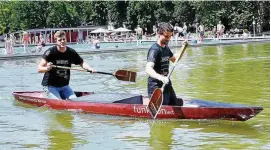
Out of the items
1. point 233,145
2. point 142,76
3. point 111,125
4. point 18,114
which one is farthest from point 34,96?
point 142,76

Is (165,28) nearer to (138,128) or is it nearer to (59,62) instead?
(138,128)

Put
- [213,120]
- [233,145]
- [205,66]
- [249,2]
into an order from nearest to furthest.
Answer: [233,145] < [213,120] < [205,66] < [249,2]

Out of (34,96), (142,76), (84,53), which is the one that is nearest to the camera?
(34,96)

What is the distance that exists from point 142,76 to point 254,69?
4.43 metres

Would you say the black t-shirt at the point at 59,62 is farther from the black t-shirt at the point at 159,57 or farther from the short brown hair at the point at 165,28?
the short brown hair at the point at 165,28

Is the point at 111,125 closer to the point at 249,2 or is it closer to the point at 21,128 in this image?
the point at 21,128

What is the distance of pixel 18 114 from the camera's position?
43.4 feet

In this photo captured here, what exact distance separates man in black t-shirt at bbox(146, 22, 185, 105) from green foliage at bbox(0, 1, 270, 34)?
58.6 metres

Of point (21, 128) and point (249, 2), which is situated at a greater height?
point (249, 2)

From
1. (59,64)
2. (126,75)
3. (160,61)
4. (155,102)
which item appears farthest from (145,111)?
(126,75)

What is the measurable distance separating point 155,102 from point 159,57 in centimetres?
82

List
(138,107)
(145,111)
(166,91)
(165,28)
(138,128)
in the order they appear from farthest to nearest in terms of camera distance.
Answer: (138,107), (145,111), (138,128), (166,91), (165,28)

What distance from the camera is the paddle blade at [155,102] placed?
1044cm

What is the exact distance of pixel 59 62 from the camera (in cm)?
1257
